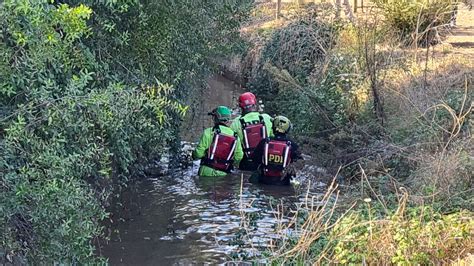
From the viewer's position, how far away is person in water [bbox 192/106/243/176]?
11688mm

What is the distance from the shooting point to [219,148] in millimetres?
11805

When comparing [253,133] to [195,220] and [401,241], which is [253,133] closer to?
[195,220]

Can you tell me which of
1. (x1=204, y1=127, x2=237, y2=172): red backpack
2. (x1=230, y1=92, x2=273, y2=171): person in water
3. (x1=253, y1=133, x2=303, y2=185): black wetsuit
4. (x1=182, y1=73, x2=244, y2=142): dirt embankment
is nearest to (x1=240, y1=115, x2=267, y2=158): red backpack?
(x1=230, y1=92, x2=273, y2=171): person in water

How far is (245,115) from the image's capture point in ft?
40.4

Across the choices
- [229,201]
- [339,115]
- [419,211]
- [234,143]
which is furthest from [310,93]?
[419,211]

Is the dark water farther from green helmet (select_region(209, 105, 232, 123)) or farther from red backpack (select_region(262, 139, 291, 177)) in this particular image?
green helmet (select_region(209, 105, 232, 123))

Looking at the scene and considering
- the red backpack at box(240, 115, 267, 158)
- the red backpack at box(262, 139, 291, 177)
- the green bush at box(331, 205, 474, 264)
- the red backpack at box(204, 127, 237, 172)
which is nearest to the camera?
the green bush at box(331, 205, 474, 264)

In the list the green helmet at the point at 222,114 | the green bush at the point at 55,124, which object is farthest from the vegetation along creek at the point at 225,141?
the green helmet at the point at 222,114

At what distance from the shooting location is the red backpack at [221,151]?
38.2 feet

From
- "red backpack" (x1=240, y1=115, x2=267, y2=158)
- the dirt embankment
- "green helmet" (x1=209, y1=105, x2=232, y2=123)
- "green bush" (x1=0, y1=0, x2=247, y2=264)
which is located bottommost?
the dirt embankment

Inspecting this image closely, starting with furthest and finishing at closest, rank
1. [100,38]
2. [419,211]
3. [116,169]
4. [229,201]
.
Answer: [229,201], [116,169], [100,38], [419,211]

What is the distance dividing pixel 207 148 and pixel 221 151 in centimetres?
25

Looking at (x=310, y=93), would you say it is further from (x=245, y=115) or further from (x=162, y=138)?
(x=162, y=138)

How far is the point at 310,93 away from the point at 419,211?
6006mm
